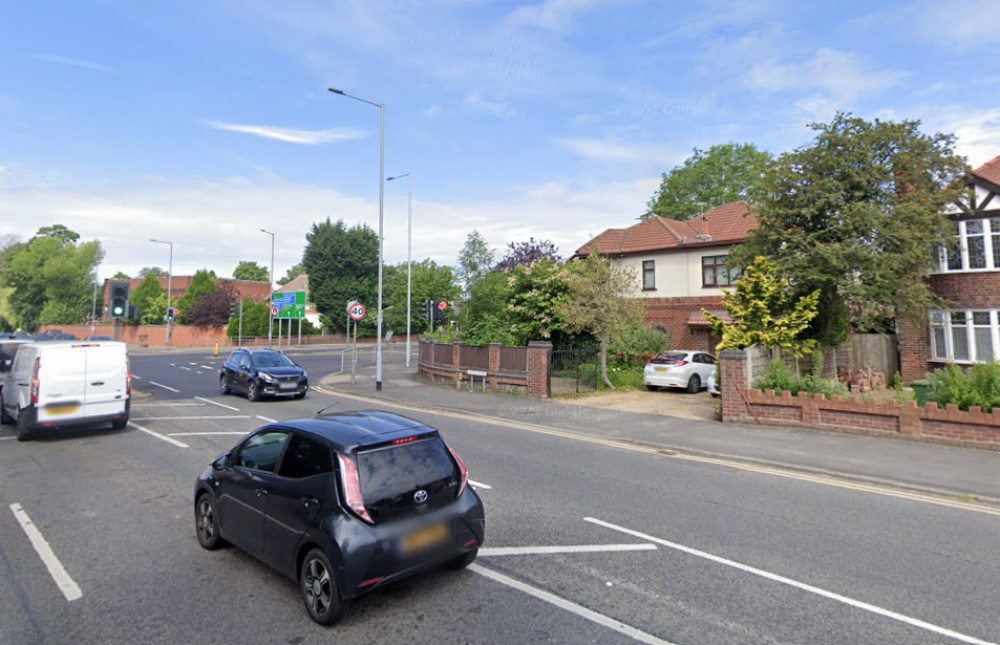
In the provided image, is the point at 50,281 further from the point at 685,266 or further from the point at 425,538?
the point at 425,538

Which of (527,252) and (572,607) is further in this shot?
(527,252)

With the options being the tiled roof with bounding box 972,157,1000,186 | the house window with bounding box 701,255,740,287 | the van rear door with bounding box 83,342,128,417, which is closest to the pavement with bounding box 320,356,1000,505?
the van rear door with bounding box 83,342,128,417

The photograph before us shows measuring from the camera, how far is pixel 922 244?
15758 mm

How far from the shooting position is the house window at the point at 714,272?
83.0 ft

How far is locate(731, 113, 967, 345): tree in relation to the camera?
1557cm

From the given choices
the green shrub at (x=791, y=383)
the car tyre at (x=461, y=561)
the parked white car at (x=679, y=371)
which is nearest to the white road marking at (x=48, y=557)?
the car tyre at (x=461, y=561)

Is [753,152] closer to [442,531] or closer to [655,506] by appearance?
[655,506]

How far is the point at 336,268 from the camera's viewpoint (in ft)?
191

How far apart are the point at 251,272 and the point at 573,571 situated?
11675 cm

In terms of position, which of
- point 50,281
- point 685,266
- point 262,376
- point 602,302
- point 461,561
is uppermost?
point 50,281

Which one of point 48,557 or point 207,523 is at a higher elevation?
point 207,523

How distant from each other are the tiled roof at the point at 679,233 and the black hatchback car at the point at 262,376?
14473mm

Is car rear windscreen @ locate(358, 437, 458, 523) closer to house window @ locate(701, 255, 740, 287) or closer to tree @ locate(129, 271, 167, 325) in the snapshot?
house window @ locate(701, 255, 740, 287)

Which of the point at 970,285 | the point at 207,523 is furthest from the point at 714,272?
the point at 207,523
